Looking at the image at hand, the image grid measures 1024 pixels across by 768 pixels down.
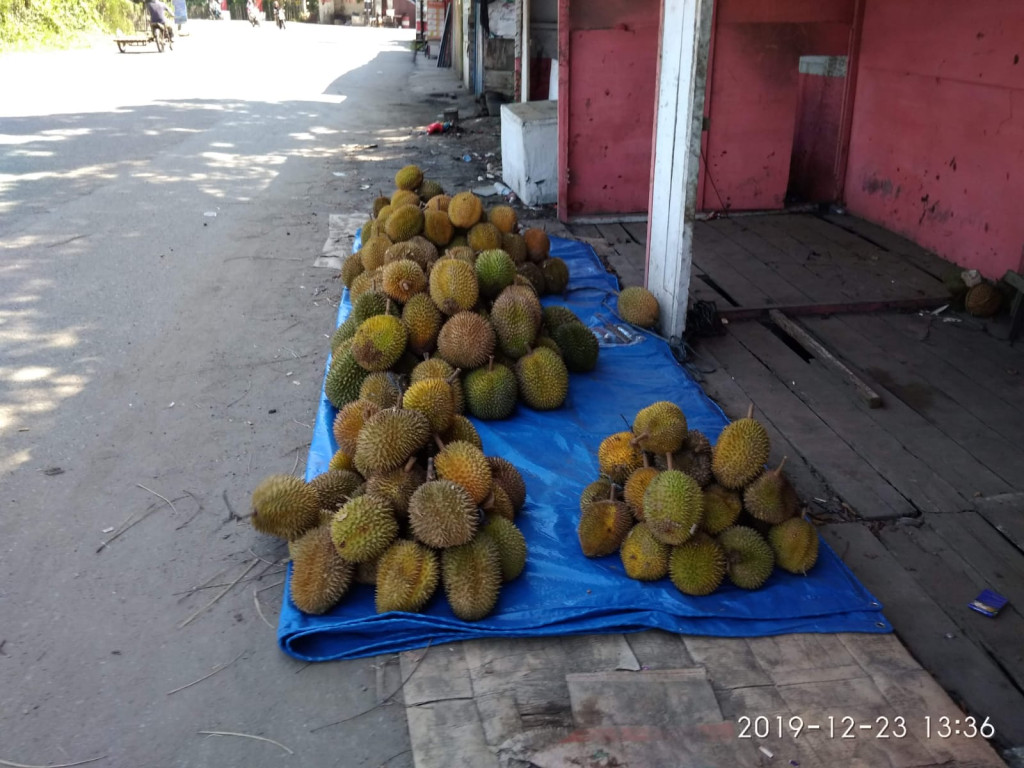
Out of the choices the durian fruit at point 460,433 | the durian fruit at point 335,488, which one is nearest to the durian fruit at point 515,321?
the durian fruit at point 460,433

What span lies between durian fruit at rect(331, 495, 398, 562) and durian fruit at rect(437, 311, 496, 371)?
1.25 meters

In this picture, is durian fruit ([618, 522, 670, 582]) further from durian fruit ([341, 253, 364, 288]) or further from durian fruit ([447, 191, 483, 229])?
durian fruit ([341, 253, 364, 288])

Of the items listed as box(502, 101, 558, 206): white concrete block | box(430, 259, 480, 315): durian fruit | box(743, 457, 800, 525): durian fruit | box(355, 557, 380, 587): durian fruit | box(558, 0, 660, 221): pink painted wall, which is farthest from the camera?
box(502, 101, 558, 206): white concrete block

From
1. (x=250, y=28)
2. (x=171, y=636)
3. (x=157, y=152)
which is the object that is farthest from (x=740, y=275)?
(x=250, y=28)

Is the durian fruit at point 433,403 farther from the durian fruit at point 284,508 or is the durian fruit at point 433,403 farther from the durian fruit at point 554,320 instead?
the durian fruit at point 554,320

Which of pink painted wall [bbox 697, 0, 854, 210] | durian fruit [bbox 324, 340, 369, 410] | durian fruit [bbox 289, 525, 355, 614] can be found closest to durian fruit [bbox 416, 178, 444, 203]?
durian fruit [bbox 324, 340, 369, 410]

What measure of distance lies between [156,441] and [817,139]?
6.74 metres

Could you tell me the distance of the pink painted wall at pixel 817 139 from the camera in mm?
7621

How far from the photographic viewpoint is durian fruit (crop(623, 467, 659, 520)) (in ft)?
9.48

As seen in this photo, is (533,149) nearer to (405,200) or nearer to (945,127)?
(405,200)

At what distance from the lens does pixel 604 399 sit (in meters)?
4.21

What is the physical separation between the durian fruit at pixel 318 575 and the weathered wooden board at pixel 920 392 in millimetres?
2891

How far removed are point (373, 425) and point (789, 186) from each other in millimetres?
6819

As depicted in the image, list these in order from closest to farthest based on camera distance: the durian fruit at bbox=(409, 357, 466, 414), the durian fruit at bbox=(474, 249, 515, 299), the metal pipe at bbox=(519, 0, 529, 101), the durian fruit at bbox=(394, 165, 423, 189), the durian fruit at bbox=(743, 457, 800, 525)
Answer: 1. the durian fruit at bbox=(743, 457, 800, 525)
2. the durian fruit at bbox=(409, 357, 466, 414)
3. the durian fruit at bbox=(474, 249, 515, 299)
4. the durian fruit at bbox=(394, 165, 423, 189)
5. the metal pipe at bbox=(519, 0, 529, 101)
